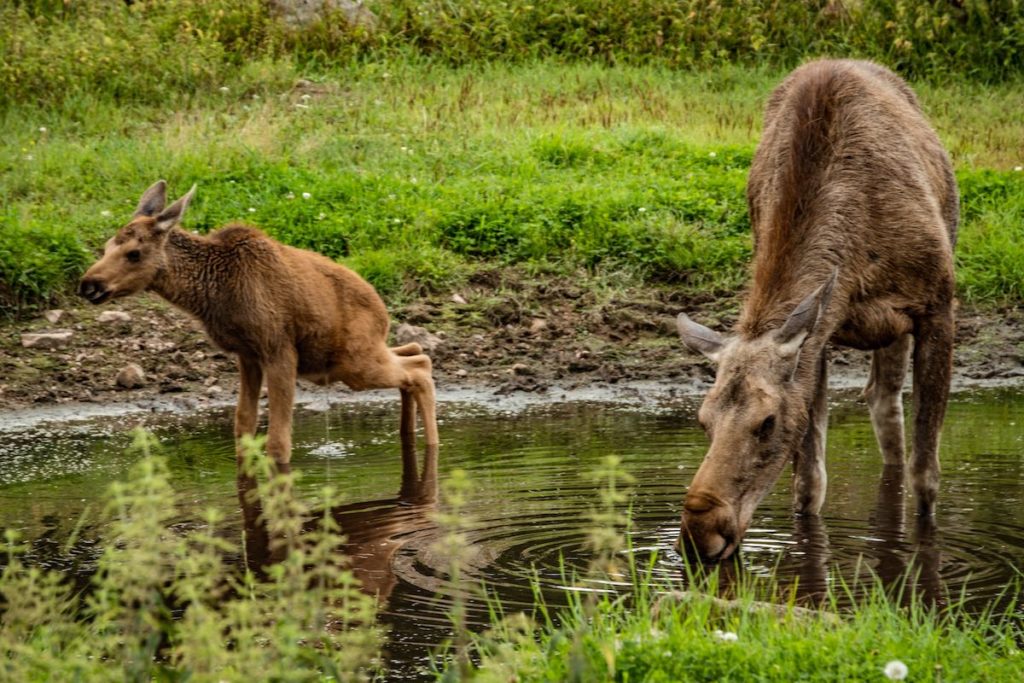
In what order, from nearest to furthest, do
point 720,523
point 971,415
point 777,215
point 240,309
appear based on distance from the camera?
point 720,523 < point 777,215 < point 240,309 < point 971,415

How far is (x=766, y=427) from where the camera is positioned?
6.63 m

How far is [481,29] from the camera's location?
60.7 ft

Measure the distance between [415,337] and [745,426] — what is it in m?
5.54

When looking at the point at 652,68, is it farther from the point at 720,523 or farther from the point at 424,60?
the point at 720,523

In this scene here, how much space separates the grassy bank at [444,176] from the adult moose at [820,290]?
4.19 metres

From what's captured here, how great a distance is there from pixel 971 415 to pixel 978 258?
266cm

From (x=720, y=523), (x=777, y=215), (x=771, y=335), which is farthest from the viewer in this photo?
(x=777, y=215)

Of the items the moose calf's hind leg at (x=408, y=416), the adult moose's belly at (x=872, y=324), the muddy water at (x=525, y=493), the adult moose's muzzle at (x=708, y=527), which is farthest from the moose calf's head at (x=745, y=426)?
the moose calf's hind leg at (x=408, y=416)

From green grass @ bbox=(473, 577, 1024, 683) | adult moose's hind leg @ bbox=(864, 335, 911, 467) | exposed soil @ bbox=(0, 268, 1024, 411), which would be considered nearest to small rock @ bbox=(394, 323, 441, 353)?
exposed soil @ bbox=(0, 268, 1024, 411)

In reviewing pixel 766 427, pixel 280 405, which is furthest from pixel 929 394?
pixel 280 405

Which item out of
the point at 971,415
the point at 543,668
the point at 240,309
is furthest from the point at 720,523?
the point at 971,415

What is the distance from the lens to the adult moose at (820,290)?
6.57 meters

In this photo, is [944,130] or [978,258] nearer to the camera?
[978,258]

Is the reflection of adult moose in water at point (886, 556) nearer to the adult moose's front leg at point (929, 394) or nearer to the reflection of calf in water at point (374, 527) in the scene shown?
the adult moose's front leg at point (929, 394)
